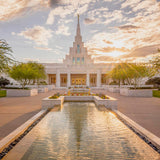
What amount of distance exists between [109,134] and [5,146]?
10.7 ft

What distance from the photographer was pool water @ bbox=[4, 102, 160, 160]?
129 inches

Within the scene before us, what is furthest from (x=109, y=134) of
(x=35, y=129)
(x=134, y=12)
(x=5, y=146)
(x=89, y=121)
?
(x=134, y=12)

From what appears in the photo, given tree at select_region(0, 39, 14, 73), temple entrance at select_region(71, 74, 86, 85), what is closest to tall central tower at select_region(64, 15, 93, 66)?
temple entrance at select_region(71, 74, 86, 85)

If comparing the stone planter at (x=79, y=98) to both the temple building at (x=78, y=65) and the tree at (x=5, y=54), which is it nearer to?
the tree at (x=5, y=54)

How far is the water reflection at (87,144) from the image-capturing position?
3.27 metres

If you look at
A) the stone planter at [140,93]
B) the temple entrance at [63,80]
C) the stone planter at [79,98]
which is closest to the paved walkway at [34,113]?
the stone planter at [79,98]

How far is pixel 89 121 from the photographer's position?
6.05 metres

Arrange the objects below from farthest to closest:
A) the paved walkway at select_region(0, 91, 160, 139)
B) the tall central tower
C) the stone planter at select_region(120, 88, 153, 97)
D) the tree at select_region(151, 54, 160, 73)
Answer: the tall central tower, the stone planter at select_region(120, 88, 153, 97), the tree at select_region(151, 54, 160, 73), the paved walkway at select_region(0, 91, 160, 139)

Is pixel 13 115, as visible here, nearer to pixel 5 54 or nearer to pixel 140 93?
pixel 5 54

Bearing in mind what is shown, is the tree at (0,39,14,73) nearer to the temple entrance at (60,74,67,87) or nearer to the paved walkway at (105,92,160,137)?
the paved walkway at (105,92,160,137)

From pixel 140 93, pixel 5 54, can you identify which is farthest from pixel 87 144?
pixel 140 93

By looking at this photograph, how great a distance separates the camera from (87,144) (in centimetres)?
387

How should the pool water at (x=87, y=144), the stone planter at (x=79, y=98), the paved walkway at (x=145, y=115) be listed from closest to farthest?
1. the pool water at (x=87, y=144)
2. the paved walkway at (x=145, y=115)
3. the stone planter at (x=79, y=98)

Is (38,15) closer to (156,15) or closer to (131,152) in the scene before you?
(156,15)
